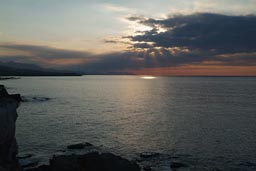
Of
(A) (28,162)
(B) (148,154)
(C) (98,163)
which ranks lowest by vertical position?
(B) (148,154)

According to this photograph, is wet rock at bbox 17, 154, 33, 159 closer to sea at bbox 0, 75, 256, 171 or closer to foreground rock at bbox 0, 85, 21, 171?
sea at bbox 0, 75, 256, 171

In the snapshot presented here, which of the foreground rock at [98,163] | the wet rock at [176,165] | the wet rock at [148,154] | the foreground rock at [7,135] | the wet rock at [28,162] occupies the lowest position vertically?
the wet rock at [176,165]

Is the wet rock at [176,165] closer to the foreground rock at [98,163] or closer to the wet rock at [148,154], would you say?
the wet rock at [148,154]

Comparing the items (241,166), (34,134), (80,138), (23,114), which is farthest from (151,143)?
(23,114)

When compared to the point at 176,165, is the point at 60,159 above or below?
above

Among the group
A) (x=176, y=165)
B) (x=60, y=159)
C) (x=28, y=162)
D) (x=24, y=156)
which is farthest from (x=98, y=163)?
(x=24, y=156)

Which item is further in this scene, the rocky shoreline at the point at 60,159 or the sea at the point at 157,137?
the sea at the point at 157,137

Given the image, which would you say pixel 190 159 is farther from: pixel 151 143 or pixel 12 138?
pixel 12 138

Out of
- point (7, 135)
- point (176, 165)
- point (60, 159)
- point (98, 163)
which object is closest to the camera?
point (7, 135)

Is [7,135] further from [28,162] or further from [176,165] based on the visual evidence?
[176,165]

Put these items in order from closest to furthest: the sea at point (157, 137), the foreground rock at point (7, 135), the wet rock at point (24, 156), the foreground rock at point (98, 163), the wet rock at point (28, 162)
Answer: the foreground rock at point (7, 135) < the foreground rock at point (98, 163) < the wet rock at point (28, 162) < the wet rock at point (24, 156) < the sea at point (157, 137)

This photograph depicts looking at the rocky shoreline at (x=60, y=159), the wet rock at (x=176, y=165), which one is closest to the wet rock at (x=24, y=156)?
the rocky shoreline at (x=60, y=159)

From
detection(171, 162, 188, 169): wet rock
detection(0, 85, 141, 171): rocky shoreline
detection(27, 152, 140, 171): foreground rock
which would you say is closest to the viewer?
detection(0, 85, 141, 171): rocky shoreline

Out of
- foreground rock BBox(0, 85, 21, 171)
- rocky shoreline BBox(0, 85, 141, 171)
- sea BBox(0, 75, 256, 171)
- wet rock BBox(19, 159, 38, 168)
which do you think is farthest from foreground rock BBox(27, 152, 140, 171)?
sea BBox(0, 75, 256, 171)
